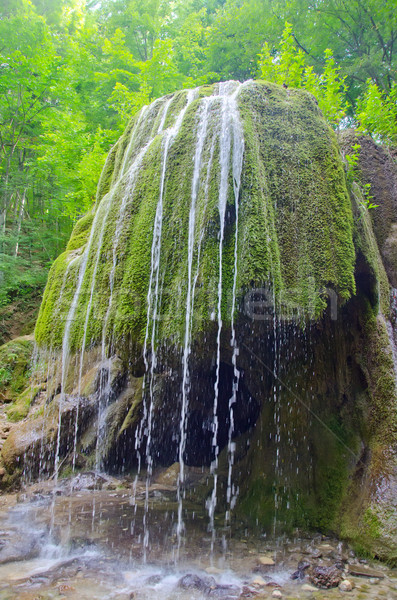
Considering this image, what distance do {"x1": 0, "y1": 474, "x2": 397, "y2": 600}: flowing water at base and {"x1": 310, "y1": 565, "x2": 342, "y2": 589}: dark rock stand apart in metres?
0.06

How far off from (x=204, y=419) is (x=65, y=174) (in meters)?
8.68

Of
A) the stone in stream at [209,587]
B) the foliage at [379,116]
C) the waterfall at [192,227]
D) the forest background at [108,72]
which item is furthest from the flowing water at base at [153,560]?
the forest background at [108,72]

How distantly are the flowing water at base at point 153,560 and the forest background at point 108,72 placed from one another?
25.7ft

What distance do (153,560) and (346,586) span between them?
63.4 inches

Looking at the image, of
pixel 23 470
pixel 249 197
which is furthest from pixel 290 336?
pixel 23 470

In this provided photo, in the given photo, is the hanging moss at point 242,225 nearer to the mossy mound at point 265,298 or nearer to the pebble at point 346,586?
the mossy mound at point 265,298

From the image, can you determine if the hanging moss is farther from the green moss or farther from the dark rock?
the green moss

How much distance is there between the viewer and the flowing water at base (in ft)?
9.13

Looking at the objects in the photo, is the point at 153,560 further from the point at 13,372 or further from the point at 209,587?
the point at 13,372

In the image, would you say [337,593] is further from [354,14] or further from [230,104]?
[354,14]

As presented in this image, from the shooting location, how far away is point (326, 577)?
9.70 feet

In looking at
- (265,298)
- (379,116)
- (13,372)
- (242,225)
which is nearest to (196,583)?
(265,298)

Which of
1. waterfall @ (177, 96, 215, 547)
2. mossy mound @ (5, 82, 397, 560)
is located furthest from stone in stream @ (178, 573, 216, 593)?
mossy mound @ (5, 82, 397, 560)

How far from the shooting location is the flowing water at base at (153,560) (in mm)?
2783
